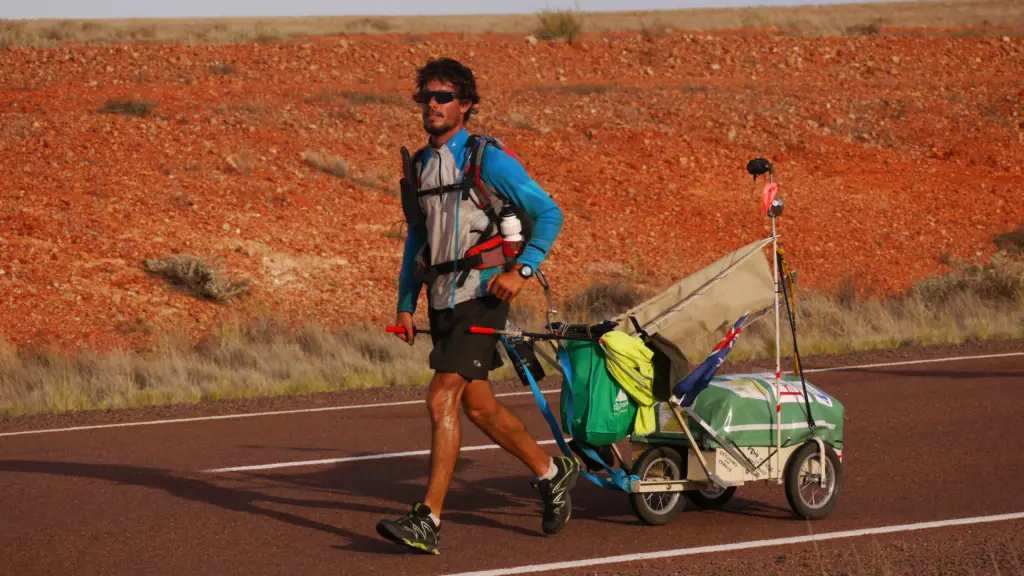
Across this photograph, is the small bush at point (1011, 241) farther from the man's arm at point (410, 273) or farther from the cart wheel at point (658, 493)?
the man's arm at point (410, 273)

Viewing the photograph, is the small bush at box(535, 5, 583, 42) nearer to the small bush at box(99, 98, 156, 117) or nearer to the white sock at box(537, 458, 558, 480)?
the small bush at box(99, 98, 156, 117)

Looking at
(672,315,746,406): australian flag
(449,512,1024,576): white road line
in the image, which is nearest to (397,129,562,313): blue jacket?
(672,315,746,406): australian flag

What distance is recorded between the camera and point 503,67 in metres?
34.4

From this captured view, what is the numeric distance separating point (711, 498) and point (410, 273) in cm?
207

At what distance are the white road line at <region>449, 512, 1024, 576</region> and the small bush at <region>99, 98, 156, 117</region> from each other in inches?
846

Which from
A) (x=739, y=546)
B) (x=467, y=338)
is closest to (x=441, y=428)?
(x=467, y=338)

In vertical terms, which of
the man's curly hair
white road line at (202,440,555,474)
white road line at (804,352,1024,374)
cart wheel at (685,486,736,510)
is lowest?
white road line at (804,352,1024,374)

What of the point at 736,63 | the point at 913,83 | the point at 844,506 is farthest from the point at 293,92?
the point at 844,506

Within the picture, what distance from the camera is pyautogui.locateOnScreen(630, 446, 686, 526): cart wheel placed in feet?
21.9

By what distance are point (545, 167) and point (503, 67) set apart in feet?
27.6

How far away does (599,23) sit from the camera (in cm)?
6009

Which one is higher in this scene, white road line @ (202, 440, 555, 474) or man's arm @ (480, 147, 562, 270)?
man's arm @ (480, 147, 562, 270)

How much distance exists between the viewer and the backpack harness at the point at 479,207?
6289mm

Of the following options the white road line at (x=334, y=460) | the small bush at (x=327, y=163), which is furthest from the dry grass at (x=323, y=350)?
the small bush at (x=327, y=163)
